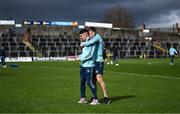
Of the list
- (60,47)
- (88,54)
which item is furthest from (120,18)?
(88,54)

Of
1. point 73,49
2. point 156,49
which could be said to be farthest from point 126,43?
point 73,49

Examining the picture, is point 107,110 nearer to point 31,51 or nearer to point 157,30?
point 31,51

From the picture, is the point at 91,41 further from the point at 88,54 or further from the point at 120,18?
the point at 120,18

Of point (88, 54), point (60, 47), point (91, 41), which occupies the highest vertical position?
point (91, 41)

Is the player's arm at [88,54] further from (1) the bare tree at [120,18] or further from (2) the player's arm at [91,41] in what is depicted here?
(1) the bare tree at [120,18]

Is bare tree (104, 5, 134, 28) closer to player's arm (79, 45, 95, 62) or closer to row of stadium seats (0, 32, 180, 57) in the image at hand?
row of stadium seats (0, 32, 180, 57)

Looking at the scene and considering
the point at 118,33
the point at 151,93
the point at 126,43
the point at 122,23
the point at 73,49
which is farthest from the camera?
the point at 122,23

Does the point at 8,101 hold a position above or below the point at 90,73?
below

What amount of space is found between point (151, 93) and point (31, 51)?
59.8 metres

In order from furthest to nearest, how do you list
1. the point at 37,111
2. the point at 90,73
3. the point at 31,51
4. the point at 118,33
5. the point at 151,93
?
the point at 118,33 < the point at 31,51 < the point at 151,93 < the point at 90,73 < the point at 37,111

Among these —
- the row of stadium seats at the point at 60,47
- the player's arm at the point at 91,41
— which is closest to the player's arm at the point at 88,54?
the player's arm at the point at 91,41

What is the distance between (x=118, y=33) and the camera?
4318 inches

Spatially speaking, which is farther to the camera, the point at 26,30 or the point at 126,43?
the point at 126,43

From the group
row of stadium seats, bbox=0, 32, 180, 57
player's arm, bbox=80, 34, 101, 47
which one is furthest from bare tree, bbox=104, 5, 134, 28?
player's arm, bbox=80, 34, 101, 47
